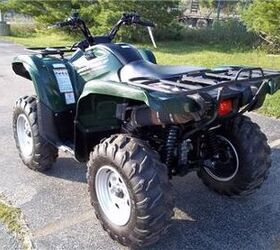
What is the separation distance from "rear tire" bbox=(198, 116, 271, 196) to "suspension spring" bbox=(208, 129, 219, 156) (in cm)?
11

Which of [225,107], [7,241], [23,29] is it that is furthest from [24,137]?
[23,29]

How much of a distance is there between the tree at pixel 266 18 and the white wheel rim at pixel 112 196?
9246mm

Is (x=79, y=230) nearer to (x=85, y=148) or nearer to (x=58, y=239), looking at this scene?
(x=58, y=239)

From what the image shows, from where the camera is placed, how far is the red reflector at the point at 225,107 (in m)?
2.89

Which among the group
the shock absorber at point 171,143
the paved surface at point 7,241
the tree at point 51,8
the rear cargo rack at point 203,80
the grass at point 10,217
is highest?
the rear cargo rack at point 203,80

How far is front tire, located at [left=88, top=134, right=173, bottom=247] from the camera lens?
2887 mm

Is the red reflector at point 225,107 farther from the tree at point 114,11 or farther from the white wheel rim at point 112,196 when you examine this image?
the tree at point 114,11

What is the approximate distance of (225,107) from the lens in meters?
2.94

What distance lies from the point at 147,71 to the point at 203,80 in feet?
1.71

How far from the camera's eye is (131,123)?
3.23m

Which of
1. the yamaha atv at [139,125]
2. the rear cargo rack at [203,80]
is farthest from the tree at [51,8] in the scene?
the rear cargo rack at [203,80]

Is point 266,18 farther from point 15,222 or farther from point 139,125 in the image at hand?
point 15,222

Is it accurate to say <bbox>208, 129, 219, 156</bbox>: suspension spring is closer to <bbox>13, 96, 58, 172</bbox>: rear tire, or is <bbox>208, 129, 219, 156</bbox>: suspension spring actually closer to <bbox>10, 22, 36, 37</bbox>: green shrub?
<bbox>13, 96, 58, 172</bbox>: rear tire

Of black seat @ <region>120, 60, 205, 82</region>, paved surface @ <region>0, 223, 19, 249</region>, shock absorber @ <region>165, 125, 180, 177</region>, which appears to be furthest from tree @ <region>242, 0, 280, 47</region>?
paved surface @ <region>0, 223, 19, 249</region>
